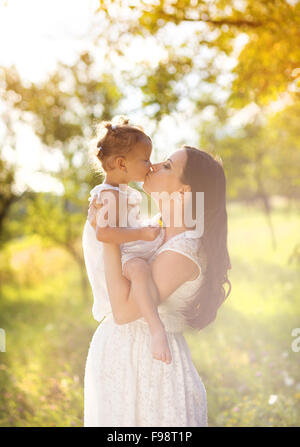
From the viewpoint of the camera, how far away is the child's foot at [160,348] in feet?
5.97

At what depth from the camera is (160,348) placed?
1823 millimetres

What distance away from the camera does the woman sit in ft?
6.21

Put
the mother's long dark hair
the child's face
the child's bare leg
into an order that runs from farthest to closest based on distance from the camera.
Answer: the child's face → the mother's long dark hair → the child's bare leg

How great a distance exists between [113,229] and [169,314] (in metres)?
0.51

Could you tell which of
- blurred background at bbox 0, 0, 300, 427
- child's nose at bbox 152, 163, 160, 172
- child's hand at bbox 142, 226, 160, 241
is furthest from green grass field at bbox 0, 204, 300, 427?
child's nose at bbox 152, 163, 160, 172

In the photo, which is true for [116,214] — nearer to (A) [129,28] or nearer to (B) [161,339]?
(B) [161,339]

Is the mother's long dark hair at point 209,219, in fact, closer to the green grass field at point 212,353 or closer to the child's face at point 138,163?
the child's face at point 138,163

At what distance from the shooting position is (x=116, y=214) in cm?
198

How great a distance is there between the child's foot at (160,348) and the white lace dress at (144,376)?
6.3 inches

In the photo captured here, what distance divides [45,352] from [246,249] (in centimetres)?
930

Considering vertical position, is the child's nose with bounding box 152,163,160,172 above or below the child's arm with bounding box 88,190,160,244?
above

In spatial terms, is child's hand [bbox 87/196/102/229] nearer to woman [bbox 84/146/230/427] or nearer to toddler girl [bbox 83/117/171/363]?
toddler girl [bbox 83/117/171/363]

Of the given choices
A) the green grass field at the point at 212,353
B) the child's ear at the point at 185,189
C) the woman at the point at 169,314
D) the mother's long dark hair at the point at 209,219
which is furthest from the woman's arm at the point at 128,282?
the green grass field at the point at 212,353
